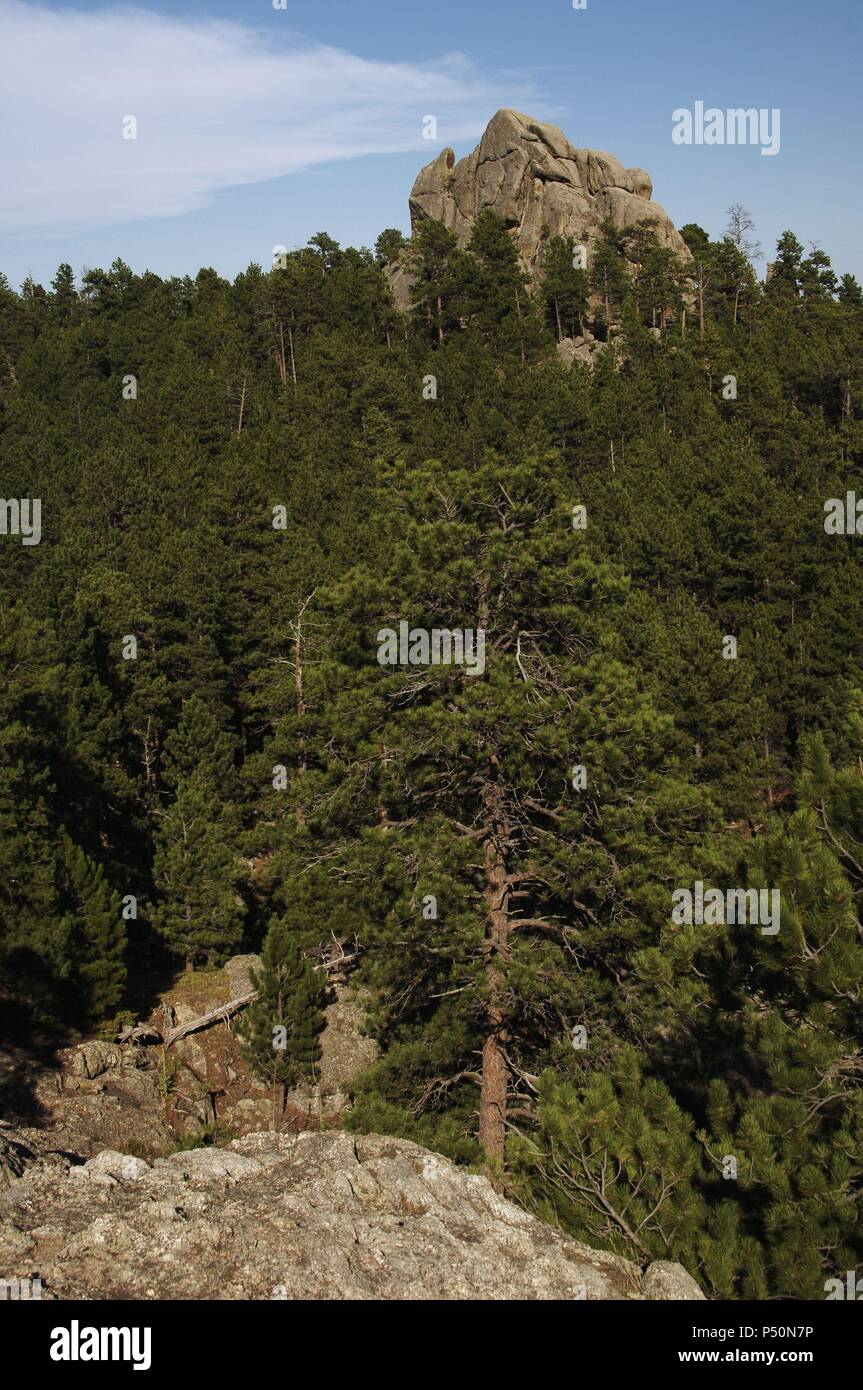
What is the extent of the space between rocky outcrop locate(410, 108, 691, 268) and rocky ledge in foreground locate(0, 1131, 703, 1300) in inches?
3344

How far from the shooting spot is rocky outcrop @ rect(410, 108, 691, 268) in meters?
84.2

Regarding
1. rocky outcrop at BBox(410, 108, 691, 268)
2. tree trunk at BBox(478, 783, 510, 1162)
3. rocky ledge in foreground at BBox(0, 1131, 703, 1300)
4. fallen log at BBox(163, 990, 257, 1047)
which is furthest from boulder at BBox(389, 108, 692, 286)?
rocky ledge in foreground at BBox(0, 1131, 703, 1300)

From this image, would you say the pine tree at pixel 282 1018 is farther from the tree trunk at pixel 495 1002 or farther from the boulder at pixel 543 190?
the boulder at pixel 543 190

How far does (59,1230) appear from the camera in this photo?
18.8 ft

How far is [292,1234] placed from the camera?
5.88 metres

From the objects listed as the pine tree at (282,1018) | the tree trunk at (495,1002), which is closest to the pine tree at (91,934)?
the pine tree at (282,1018)

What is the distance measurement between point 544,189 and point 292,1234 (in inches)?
3611

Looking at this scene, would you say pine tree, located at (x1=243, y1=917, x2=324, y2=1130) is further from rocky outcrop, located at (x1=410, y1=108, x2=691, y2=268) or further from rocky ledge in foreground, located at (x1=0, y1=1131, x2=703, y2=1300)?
rocky outcrop, located at (x1=410, y1=108, x2=691, y2=268)

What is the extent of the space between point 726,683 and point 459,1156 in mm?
16560

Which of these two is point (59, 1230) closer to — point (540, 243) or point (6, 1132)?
point (6, 1132)

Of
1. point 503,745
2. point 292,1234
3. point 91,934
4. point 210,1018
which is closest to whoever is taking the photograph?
point 292,1234

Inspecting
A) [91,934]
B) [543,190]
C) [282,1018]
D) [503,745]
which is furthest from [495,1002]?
[543,190]

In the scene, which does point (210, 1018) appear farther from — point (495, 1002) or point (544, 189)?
point (544, 189)
